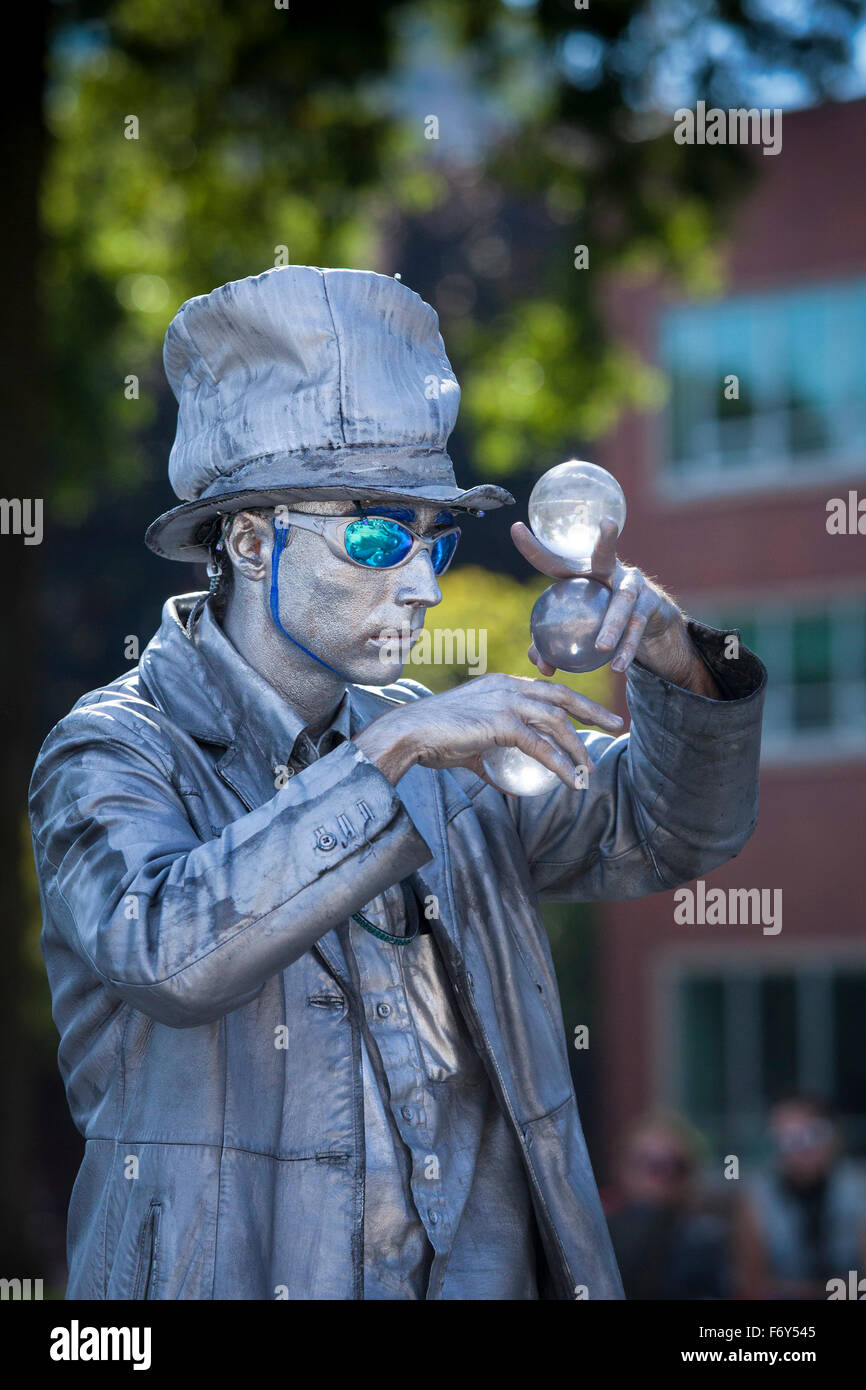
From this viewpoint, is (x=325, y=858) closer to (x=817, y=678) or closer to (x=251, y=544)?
(x=251, y=544)

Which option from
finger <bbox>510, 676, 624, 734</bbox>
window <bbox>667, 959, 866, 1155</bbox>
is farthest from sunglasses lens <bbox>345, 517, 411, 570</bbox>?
window <bbox>667, 959, 866, 1155</bbox>

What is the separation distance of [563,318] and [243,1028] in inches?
382

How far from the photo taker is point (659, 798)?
353 cm

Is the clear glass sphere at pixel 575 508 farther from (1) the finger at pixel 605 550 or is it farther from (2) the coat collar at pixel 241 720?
(2) the coat collar at pixel 241 720

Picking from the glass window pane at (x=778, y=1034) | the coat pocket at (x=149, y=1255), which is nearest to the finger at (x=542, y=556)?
the coat pocket at (x=149, y=1255)

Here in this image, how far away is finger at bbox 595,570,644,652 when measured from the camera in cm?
311

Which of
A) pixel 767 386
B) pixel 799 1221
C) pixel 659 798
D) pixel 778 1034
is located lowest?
pixel 799 1221

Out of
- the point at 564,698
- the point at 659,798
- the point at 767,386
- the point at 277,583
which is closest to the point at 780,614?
the point at 767,386

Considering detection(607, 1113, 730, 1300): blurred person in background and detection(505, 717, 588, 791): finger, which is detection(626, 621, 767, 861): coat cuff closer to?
detection(505, 717, 588, 791): finger

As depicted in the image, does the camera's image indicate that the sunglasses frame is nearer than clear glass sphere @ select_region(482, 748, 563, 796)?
No

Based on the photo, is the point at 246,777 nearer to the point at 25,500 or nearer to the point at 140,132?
the point at 25,500

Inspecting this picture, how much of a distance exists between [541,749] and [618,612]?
30cm

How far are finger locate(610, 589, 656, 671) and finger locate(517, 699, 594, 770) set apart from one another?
0.16 m

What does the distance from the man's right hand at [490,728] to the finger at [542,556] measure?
0.81 ft
